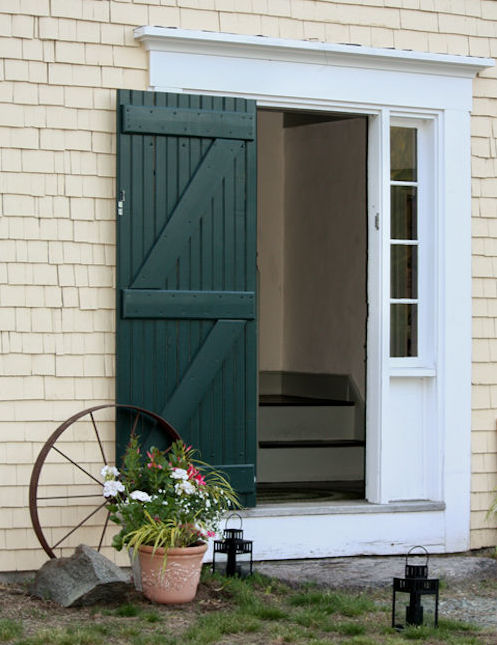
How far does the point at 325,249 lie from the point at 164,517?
422 centimetres

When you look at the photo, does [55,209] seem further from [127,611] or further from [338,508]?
[338,508]

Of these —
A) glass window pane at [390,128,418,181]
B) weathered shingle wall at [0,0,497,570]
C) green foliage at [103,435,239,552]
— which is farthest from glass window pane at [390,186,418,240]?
green foliage at [103,435,239,552]

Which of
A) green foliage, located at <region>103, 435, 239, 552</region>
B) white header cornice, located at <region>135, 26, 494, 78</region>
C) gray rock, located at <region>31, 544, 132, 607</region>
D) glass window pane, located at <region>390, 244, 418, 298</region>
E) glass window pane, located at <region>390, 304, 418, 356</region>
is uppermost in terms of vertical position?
white header cornice, located at <region>135, 26, 494, 78</region>

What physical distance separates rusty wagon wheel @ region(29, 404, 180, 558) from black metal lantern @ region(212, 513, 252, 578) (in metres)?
0.57

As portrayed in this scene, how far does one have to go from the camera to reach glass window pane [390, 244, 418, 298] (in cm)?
655

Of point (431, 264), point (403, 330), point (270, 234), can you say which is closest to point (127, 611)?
point (403, 330)

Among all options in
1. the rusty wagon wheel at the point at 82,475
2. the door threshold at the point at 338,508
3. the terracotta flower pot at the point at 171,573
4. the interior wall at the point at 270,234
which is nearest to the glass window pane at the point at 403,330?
the door threshold at the point at 338,508

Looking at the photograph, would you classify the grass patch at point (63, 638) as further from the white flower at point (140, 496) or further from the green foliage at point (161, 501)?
the white flower at point (140, 496)

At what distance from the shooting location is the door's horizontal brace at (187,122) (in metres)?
5.86

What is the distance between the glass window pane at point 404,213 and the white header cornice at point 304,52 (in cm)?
69

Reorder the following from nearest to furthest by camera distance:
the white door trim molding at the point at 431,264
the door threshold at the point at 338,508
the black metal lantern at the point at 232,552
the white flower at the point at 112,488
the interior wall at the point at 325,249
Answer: the white flower at the point at 112,488, the black metal lantern at the point at 232,552, the door threshold at the point at 338,508, the white door trim molding at the point at 431,264, the interior wall at the point at 325,249

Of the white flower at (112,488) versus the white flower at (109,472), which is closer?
the white flower at (112,488)

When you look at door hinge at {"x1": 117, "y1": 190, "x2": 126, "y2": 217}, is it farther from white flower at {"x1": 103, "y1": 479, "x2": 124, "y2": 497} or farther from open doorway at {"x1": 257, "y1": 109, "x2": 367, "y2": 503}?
open doorway at {"x1": 257, "y1": 109, "x2": 367, "y2": 503}

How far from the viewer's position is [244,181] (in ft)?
20.1
